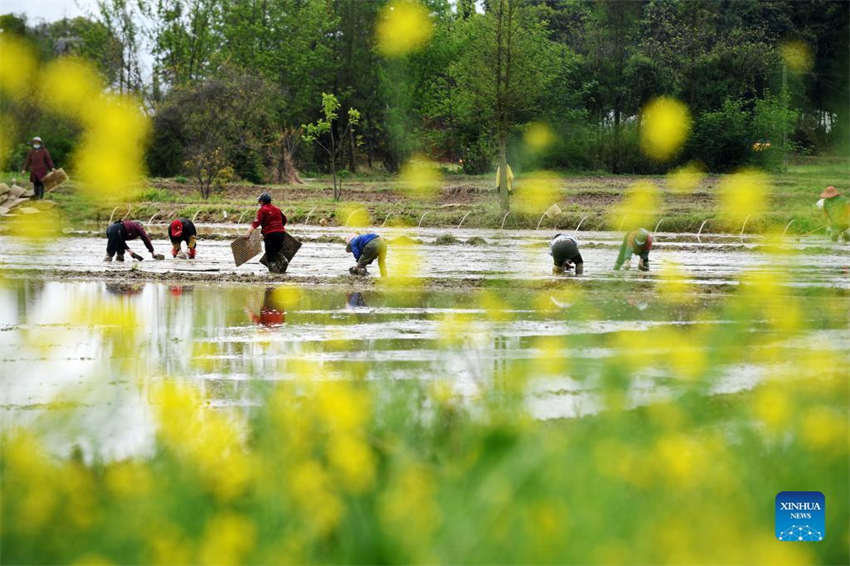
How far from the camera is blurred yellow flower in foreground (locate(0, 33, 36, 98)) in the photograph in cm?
624

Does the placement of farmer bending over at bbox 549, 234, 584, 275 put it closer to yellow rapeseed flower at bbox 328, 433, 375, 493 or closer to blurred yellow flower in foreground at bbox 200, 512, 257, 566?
yellow rapeseed flower at bbox 328, 433, 375, 493

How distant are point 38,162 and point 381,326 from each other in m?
4.69

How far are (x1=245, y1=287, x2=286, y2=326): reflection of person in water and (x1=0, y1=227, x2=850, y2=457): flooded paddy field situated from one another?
0.11 feet

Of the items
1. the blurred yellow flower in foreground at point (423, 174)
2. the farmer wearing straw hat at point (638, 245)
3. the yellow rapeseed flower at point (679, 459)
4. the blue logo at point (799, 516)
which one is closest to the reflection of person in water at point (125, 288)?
the farmer wearing straw hat at point (638, 245)

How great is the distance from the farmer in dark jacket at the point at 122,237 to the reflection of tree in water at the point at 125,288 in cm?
322

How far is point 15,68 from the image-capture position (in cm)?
624

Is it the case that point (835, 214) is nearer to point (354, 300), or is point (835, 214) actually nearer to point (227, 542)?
point (354, 300)

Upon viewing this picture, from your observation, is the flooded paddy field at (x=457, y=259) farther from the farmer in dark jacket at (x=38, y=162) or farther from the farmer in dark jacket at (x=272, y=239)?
the farmer in dark jacket at (x=38, y=162)

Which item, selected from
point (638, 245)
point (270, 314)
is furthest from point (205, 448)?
point (638, 245)

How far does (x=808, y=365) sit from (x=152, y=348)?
711 cm

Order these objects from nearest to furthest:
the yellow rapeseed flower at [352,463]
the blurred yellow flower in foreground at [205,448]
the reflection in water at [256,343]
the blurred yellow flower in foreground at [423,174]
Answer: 1. the yellow rapeseed flower at [352,463]
2. the blurred yellow flower in foreground at [205,448]
3. the reflection in water at [256,343]
4. the blurred yellow flower in foreground at [423,174]

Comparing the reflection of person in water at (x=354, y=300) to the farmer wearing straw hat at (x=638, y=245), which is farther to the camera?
the farmer wearing straw hat at (x=638, y=245)

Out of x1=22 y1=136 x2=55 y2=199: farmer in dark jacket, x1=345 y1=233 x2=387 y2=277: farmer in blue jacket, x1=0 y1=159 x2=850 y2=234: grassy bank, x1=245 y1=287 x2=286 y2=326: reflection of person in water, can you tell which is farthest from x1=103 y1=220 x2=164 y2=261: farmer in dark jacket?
x1=245 y1=287 x2=286 y2=326: reflection of person in water

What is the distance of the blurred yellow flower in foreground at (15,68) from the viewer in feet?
20.5
